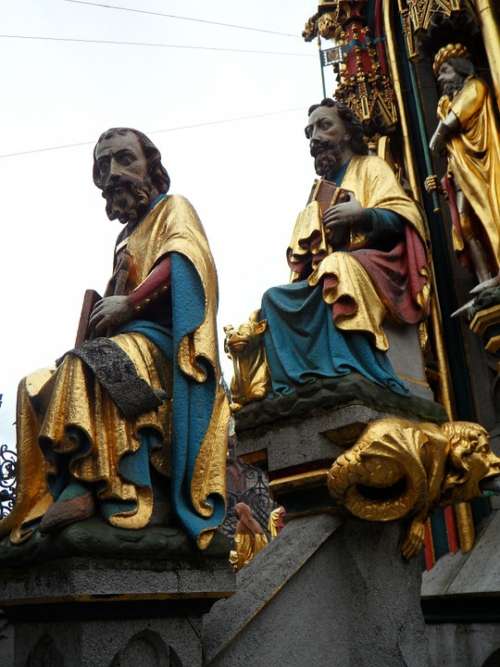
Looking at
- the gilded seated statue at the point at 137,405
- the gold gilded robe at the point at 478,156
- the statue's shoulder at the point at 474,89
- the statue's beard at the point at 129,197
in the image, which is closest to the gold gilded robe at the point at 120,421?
the gilded seated statue at the point at 137,405

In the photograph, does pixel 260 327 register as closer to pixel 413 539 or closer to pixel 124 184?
pixel 124 184

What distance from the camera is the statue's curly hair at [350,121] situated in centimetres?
464

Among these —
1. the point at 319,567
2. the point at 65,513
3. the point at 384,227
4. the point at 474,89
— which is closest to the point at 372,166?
the point at 384,227

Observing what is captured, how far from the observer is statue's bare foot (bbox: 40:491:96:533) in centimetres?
245

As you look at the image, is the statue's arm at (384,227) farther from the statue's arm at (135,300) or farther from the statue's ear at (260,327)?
the statue's arm at (135,300)

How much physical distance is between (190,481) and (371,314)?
143cm

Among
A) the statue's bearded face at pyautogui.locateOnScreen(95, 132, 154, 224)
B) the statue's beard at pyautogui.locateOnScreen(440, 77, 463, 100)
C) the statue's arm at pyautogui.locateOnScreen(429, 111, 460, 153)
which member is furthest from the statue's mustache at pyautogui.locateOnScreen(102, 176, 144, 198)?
the statue's beard at pyautogui.locateOnScreen(440, 77, 463, 100)

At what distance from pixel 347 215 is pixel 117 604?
2.45 metres

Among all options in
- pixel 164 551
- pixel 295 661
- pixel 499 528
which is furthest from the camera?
pixel 499 528

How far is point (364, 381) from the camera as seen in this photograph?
3473 millimetres

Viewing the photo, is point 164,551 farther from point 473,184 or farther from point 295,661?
point 473,184

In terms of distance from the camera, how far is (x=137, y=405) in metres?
2.68

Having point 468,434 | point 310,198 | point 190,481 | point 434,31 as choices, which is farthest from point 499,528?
point 434,31

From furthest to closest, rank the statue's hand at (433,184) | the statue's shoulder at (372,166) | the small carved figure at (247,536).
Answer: the small carved figure at (247,536)
the statue's hand at (433,184)
the statue's shoulder at (372,166)
